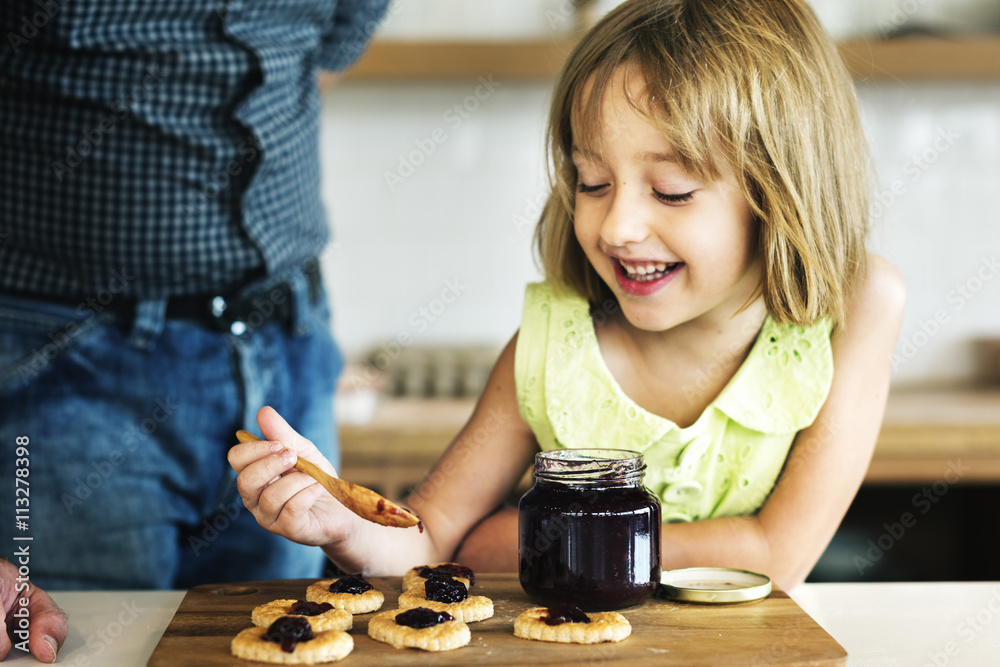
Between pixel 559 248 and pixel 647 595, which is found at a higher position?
pixel 559 248

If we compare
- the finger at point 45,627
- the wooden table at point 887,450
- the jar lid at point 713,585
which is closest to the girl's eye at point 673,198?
the jar lid at point 713,585

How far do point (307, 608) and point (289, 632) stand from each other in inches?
3.3

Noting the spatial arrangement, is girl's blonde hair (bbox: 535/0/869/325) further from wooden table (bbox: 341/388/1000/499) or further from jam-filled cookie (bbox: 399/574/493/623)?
wooden table (bbox: 341/388/1000/499)

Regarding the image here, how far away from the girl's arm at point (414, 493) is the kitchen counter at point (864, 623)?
19 centimetres

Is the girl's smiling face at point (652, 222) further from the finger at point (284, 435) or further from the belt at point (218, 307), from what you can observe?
the belt at point (218, 307)

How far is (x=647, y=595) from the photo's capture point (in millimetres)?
1003

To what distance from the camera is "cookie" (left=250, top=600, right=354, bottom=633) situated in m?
0.94

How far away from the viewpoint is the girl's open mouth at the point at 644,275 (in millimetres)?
1195

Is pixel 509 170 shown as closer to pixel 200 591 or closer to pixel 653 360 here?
pixel 653 360

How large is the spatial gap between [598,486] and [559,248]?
0.52 meters

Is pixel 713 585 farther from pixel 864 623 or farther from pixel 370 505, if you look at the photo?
pixel 370 505

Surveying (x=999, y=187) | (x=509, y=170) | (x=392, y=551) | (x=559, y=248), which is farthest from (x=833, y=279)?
(x=999, y=187)

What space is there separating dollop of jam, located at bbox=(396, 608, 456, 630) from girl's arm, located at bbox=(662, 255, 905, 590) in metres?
0.37

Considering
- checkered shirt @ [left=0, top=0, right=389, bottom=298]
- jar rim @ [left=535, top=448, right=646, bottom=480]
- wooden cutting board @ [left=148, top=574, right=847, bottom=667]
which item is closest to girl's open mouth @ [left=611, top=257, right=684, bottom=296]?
jar rim @ [left=535, top=448, right=646, bottom=480]
